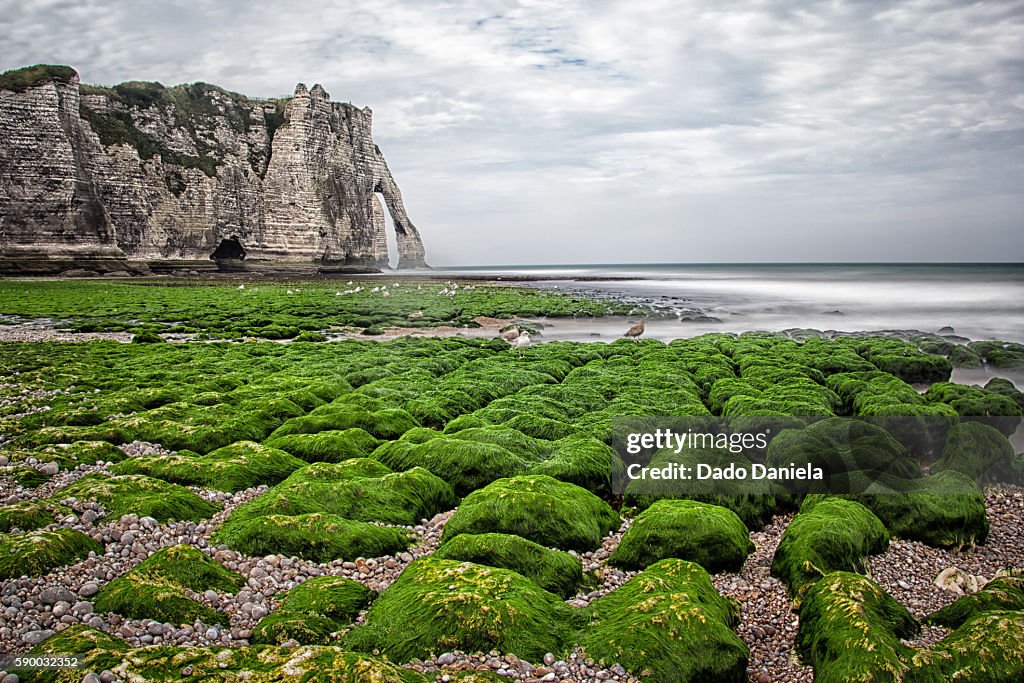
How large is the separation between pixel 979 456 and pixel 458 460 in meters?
7.54

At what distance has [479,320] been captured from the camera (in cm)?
3169

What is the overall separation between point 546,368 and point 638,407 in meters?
4.74

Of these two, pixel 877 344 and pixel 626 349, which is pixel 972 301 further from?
pixel 626 349

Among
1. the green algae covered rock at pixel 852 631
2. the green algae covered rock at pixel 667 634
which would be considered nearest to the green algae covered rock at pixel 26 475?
the green algae covered rock at pixel 667 634

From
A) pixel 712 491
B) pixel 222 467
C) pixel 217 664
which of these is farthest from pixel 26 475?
pixel 712 491

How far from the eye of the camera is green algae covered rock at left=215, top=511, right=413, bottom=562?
5.89 m

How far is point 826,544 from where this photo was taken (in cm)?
590

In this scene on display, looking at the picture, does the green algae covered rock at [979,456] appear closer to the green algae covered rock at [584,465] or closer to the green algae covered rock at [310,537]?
the green algae covered rock at [584,465]

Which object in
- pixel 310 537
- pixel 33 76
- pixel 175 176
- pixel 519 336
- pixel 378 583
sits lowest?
pixel 378 583

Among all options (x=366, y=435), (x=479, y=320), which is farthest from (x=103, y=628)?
(x=479, y=320)

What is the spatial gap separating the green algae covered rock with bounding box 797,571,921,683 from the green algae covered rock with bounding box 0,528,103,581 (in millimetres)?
5946

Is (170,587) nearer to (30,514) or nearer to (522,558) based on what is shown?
(30,514)

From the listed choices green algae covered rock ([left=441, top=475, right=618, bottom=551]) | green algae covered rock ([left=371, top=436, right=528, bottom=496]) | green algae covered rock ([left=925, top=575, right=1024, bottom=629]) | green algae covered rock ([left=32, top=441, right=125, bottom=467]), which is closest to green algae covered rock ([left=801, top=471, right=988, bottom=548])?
green algae covered rock ([left=925, top=575, right=1024, bottom=629])

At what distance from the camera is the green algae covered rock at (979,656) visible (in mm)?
4031
